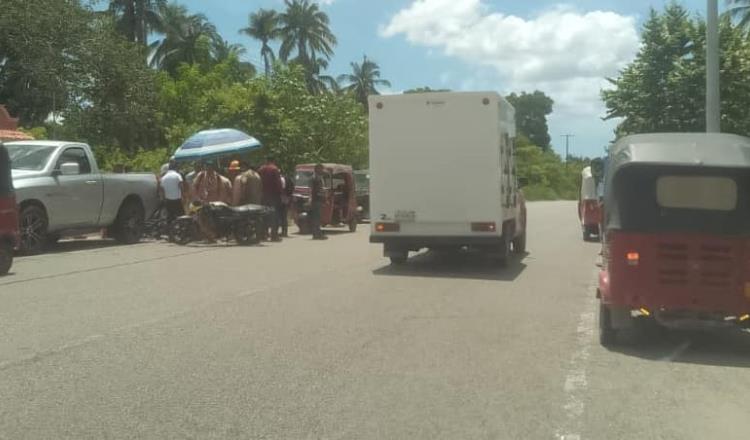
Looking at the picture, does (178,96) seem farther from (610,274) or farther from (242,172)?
(610,274)

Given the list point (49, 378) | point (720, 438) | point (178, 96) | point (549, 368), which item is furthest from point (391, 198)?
point (178, 96)

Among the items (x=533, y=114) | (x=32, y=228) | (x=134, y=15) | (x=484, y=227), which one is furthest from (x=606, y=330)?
(x=533, y=114)

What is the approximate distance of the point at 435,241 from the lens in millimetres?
14727

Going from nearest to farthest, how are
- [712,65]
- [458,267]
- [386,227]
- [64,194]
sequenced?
[386,227] < [458,267] < [64,194] < [712,65]

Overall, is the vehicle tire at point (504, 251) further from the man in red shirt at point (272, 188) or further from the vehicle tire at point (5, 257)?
the vehicle tire at point (5, 257)

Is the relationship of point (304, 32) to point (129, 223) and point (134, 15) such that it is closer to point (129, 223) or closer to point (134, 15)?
point (134, 15)

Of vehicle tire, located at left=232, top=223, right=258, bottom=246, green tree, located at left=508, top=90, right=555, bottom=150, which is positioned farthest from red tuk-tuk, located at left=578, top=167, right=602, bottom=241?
green tree, located at left=508, top=90, right=555, bottom=150

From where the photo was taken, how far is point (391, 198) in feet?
48.5

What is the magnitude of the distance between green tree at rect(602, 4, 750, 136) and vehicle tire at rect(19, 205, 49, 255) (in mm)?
15935

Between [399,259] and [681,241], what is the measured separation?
24.8ft

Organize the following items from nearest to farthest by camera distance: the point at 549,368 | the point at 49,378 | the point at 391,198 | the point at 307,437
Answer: the point at 307,437 < the point at 49,378 < the point at 549,368 < the point at 391,198

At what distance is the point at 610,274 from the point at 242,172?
44.5 ft

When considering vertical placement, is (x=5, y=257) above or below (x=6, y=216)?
below

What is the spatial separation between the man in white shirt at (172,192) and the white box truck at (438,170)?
7.09 m
